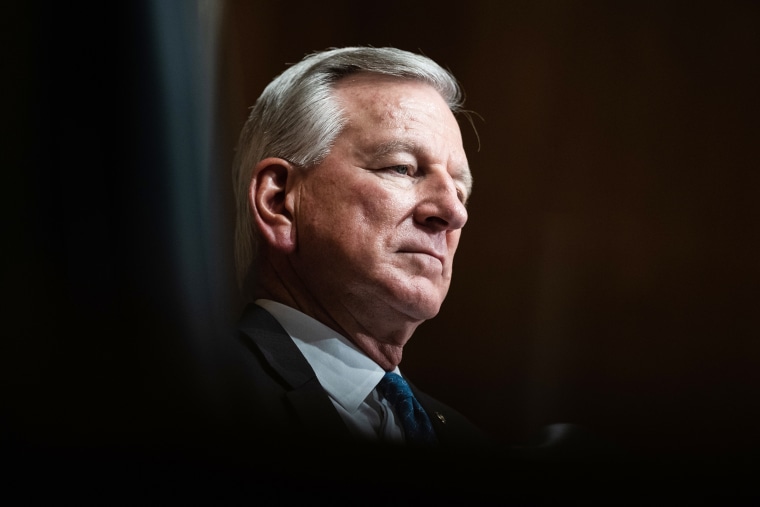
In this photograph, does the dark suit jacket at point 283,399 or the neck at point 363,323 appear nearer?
the dark suit jacket at point 283,399

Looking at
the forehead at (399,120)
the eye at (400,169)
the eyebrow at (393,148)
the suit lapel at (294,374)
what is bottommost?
the suit lapel at (294,374)

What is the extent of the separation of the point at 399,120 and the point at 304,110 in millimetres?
166

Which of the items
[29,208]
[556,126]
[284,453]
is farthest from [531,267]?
[29,208]

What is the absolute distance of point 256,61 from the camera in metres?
1.41

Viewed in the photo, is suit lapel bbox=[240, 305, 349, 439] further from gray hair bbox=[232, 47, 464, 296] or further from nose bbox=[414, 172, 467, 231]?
nose bbox=[414, 172, 467, 231]

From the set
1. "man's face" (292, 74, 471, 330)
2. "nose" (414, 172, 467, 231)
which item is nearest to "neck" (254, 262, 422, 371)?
"man's face" (292, 74, 471, 330)

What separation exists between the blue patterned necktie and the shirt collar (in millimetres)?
21

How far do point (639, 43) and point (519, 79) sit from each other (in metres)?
0.18

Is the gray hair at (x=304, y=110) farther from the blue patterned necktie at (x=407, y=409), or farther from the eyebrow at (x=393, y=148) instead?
the blue patterned necktie at (x=407, y=409)

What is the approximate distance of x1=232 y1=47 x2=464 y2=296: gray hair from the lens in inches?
54.4

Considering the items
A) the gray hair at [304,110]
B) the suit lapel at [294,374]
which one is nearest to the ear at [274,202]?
the gray hair at [304,110]

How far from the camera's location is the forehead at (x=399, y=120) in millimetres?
1345

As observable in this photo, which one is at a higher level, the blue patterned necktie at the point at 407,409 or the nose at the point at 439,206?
the nose at the point at 439,206

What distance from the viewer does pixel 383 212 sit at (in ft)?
4.37
